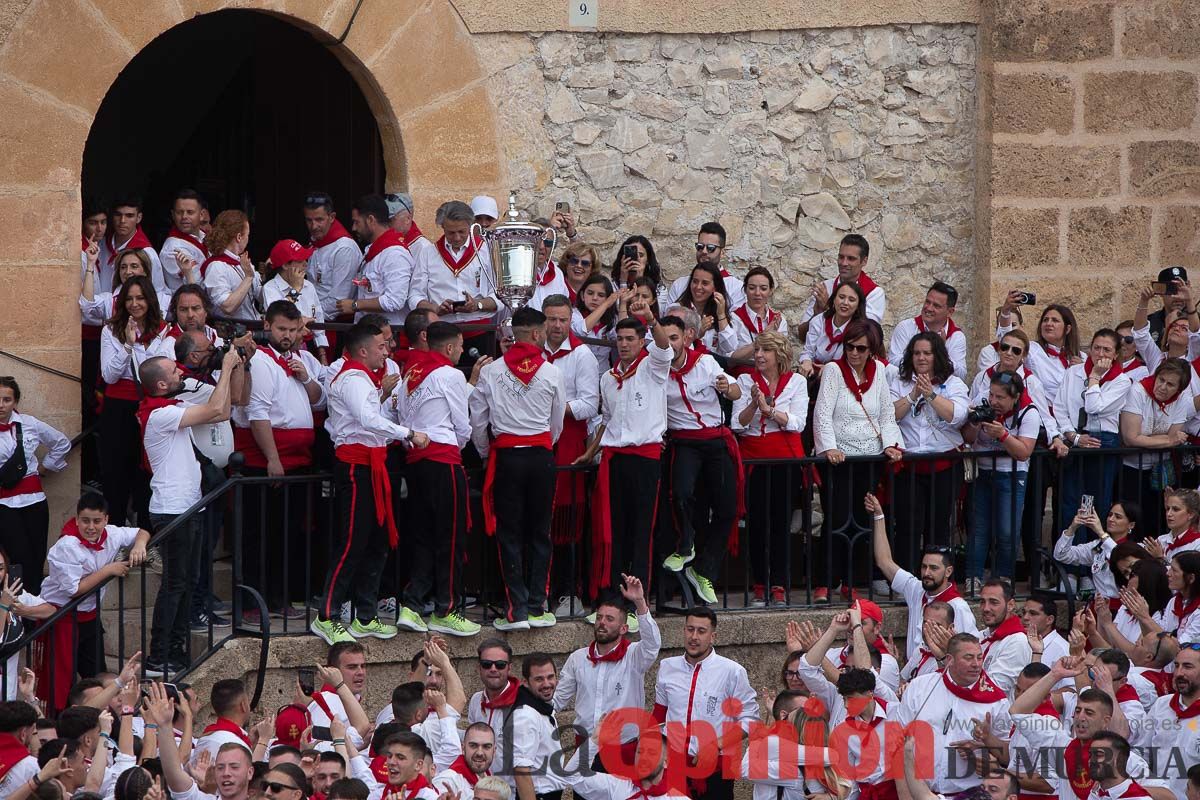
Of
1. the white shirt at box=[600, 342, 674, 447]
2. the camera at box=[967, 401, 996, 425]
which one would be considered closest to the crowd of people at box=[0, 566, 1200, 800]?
the white shirt at box=[600, 342, 674, 447]

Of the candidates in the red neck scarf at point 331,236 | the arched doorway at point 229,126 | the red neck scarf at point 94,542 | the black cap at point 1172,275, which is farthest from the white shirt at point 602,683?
the arched doorway at point 229,126

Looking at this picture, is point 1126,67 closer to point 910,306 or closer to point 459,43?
point 910,306

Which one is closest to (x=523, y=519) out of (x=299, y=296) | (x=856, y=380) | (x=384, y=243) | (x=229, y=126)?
(x=299, y=296)

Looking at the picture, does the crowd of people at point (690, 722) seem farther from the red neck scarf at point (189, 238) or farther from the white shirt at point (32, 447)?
the red neck scarf at point (189, 238)

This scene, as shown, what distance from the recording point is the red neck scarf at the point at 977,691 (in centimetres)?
957

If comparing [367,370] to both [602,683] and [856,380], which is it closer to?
[602,683]

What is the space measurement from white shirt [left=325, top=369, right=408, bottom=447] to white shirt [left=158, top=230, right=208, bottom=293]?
5.37ft

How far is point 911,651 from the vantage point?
35.7 feet

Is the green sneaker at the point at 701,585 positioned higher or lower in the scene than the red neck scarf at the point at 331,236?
lower

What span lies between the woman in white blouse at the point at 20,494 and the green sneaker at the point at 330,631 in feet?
5.00

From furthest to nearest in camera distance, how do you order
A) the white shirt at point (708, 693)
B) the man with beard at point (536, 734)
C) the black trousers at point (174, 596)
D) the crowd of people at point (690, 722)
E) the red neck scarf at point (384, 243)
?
1. the red neck scarf at point (384, 243)
2. the white shirt at point (708, 693)
3. the black trousers at point (174, 596)
4. the man with beard at point (536, 734)
5. the crowd of people at point (690, 722)

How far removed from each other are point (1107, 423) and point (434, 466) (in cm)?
409

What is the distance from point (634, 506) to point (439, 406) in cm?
120

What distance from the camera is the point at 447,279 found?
37.8ft
